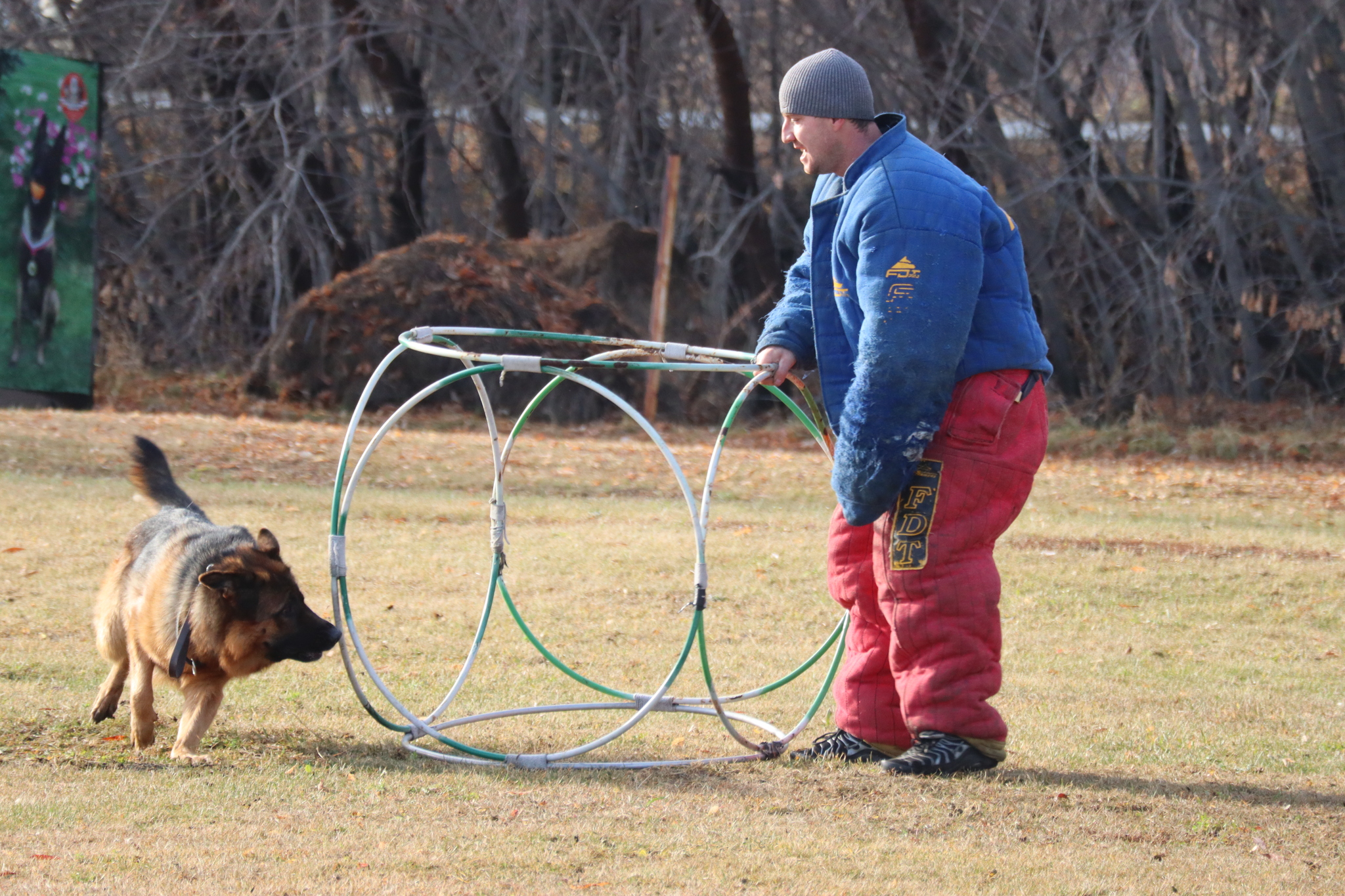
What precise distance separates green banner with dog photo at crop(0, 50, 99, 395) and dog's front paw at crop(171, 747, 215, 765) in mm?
12978

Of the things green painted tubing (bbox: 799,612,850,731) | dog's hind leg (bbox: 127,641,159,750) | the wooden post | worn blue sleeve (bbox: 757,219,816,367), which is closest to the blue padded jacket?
worn blue sleeve (bbox: 757,219,816,367)

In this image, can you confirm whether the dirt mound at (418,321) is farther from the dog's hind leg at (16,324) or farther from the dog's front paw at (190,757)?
the dog's front paw at (190,757)

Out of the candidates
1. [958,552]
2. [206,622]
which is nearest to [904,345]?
[958,552]

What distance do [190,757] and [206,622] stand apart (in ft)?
1.50

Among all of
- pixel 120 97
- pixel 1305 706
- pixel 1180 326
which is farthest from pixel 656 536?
pixel 120 97

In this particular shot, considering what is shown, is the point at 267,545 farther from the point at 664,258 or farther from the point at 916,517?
the point at 664,258

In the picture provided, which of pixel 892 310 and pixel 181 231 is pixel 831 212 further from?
pixel 181 231

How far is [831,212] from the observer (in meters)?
4.55

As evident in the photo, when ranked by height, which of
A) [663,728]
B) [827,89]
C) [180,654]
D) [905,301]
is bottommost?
[663,728]

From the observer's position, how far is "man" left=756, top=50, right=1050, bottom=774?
419cm

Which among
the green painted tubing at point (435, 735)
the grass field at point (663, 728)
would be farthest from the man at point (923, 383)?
the green painted tubing at point (435, 735)

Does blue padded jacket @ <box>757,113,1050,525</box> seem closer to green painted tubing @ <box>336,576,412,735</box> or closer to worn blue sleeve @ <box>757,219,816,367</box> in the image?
worn blue sleeve @ <box>757,219,816,367</box>

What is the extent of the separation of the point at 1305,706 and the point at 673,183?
1209 centimetres

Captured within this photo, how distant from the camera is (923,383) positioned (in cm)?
416
